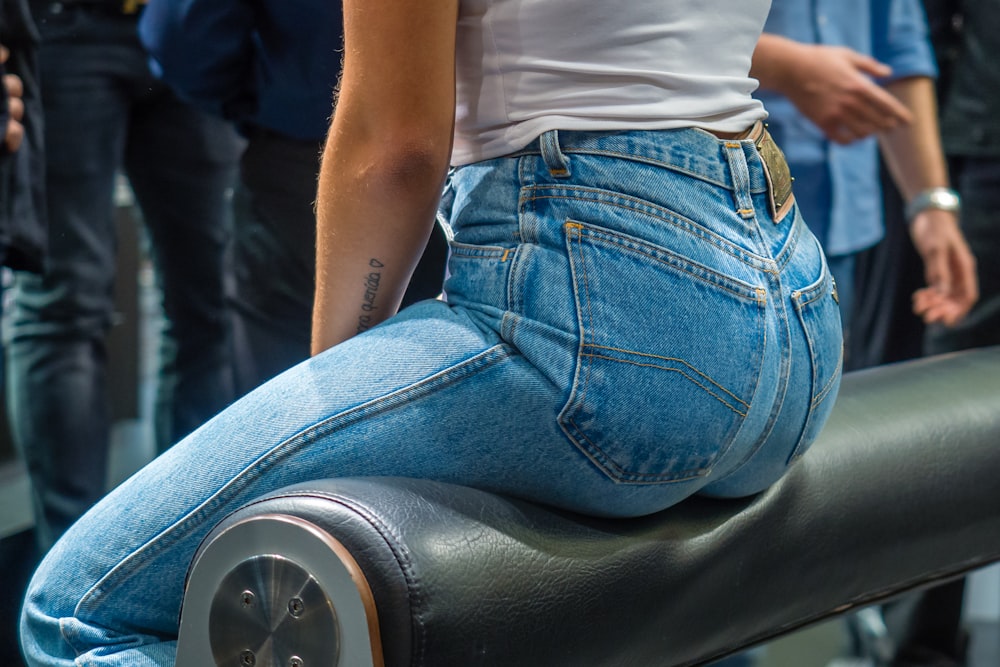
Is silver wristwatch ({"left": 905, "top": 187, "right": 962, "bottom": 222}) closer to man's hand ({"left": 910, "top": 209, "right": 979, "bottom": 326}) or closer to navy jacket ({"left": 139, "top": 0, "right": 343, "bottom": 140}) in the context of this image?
man's hand ({"left": 910, "top": 209, "right": 979, "bottom": 326})

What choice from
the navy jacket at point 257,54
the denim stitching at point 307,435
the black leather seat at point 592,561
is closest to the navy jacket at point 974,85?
the black leather seat at point 592,561

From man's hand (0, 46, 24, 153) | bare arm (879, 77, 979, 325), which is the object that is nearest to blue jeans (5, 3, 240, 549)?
man's hand (0, 46, 24, 153)

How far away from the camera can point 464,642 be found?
651 mm

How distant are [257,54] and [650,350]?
0.79 m

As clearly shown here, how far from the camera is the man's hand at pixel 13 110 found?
1301 millimetres

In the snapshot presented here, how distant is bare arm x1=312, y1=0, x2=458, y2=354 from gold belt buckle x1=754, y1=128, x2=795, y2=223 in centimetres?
22

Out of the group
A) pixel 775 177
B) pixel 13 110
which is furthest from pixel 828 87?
pixel 13 110

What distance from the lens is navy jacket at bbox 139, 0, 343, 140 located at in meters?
1.24

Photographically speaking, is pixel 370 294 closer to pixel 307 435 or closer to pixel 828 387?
pixel 307 435

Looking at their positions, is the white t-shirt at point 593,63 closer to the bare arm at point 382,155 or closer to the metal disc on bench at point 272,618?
the bare arm at point 382,155

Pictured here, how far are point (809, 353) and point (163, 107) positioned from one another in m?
1.21

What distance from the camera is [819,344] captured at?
780 millimetres

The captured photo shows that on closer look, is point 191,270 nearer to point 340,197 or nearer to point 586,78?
point 340,197

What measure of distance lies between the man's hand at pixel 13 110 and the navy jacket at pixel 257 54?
0.16 metres
